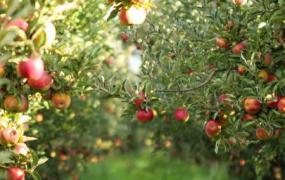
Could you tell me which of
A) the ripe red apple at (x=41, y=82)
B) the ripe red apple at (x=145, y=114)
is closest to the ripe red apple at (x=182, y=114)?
the ripe red apple at (x=145, y=114)

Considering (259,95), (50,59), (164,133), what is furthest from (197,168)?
(50,59)

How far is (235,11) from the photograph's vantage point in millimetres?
4586

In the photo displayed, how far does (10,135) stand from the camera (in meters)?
3.40

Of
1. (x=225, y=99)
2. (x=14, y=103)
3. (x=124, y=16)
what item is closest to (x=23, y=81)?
(x=14, y=103)

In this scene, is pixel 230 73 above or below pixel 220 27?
below

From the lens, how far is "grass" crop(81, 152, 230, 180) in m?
10.8

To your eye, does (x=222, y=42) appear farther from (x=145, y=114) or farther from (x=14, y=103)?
(x=14, y=103)

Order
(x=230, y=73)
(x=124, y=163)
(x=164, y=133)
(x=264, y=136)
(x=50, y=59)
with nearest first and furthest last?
(x=50, y=59), (x=264, y=136), (x=230, y=73), (x=164, y=133), (x=124, y=163)

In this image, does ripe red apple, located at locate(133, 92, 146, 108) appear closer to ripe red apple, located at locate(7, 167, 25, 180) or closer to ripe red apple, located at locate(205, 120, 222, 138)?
ripe red apple, located at locate(205, 120, 222, 138)

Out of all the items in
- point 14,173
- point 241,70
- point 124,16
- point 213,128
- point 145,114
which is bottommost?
point 14,173

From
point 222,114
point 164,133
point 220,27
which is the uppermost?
point 220,27

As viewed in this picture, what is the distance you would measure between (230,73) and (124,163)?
39.0 ft

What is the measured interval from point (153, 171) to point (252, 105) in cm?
910

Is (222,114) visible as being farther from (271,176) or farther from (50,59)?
(271,176)
